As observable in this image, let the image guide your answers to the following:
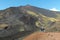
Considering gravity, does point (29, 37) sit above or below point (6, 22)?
below

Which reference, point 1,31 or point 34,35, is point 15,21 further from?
point 34,35

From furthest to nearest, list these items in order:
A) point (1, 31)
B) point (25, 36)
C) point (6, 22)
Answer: point (25, 36)
point (6, 22)
point (1, 31)

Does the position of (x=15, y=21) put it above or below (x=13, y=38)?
above

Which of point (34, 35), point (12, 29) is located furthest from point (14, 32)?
point (34, 35)

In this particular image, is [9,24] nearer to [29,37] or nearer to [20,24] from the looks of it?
[20,24]

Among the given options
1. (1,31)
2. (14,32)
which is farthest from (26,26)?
(1,31)

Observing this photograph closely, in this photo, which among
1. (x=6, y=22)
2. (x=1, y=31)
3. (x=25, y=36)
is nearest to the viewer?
(x=1, y=31)

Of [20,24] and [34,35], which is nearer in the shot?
[20,24]

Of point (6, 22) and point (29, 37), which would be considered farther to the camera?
point (29, 37)
